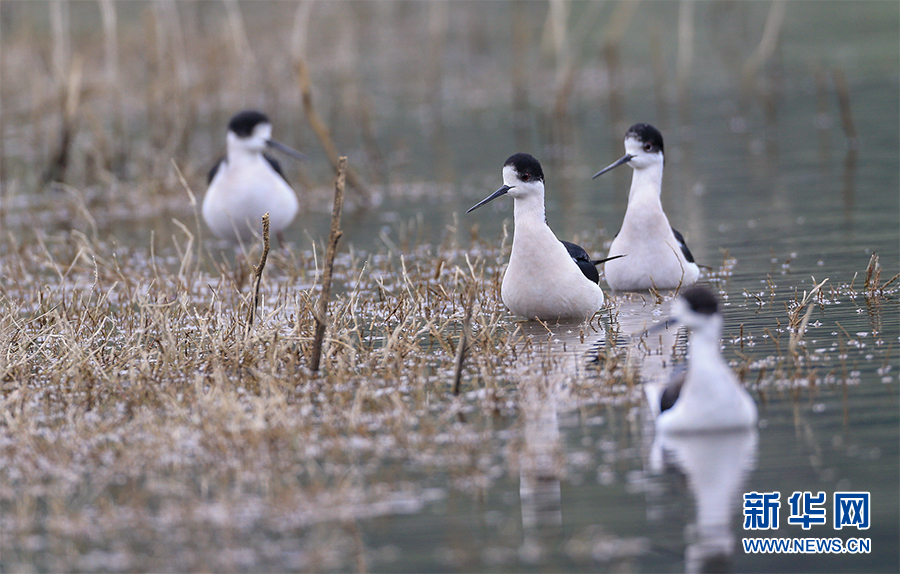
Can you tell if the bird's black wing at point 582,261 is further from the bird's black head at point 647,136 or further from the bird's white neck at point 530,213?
the bird's black head at point 647,136

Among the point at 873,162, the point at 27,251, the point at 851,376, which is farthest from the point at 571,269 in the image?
the point at 873,162

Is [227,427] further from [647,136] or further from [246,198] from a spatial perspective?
[246,198]

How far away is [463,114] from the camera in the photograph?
874 inches

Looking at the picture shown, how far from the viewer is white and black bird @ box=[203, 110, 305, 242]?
10.8m

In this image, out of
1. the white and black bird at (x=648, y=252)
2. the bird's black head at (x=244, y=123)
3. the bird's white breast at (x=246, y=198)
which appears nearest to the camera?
the white and black bird at (x=648, y=252)

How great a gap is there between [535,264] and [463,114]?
15107mm

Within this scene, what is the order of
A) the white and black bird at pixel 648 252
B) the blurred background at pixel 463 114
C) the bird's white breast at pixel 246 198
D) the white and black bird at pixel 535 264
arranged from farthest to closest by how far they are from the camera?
the blurred background at pixel 463 114 → the bird's white breast at pixel 246 198 → the white and black bird at pixel 648 252 → the white and black bird at pixel 535 264

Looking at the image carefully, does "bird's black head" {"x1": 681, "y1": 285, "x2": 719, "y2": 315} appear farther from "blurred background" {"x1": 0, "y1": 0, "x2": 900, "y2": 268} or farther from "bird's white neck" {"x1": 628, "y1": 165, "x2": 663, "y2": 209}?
"blurred background" {"x1": 0, "y1": 0, "x2": 900, "y2": 268}

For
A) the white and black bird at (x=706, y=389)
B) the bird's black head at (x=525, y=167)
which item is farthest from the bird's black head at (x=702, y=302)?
the bird's black head at (x=525, y=167)

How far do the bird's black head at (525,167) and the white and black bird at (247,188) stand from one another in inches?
156

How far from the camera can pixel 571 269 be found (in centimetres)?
→ 746

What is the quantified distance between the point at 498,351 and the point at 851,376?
1.87 meters

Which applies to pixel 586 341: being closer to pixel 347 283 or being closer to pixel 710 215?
pixel 347 283

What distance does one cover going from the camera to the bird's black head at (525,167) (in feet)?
24.3
